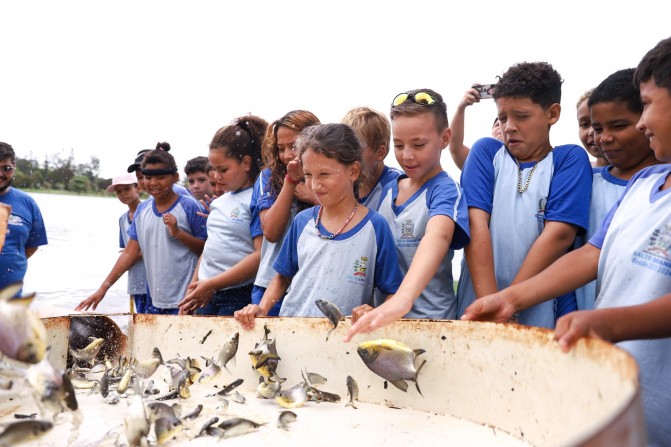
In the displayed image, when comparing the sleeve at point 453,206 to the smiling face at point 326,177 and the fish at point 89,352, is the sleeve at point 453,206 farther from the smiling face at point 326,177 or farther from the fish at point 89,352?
the fish at point 89,352

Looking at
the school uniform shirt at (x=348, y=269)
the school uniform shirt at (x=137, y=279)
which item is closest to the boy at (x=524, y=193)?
the school uniform shirt at (x=348, y=269)

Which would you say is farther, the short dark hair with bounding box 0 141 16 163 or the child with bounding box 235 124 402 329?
the short dark hair with bounding box 0 141 16 163

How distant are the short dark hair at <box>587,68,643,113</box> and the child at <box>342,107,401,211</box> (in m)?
1.04

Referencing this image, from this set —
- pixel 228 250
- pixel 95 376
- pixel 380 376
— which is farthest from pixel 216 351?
pixel 228 250

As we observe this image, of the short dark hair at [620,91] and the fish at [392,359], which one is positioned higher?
the short dark hair at [620,91]

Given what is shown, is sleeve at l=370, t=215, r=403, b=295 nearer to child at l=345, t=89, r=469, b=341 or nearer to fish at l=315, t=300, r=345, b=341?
child at l=345, t=89, r=469, b=341

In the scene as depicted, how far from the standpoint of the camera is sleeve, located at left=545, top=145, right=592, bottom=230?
249 centimetres

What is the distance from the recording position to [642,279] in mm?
1705

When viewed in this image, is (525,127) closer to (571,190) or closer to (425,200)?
(571,190)

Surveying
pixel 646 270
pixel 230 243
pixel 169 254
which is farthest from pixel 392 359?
pixel 169 254

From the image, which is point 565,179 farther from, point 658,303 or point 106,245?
point 106,245

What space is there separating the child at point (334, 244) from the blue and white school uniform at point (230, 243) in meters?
0.82

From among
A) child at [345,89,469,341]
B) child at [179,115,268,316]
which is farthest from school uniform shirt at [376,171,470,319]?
child at [179,115,268,316]

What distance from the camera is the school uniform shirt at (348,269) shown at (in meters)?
2.65
